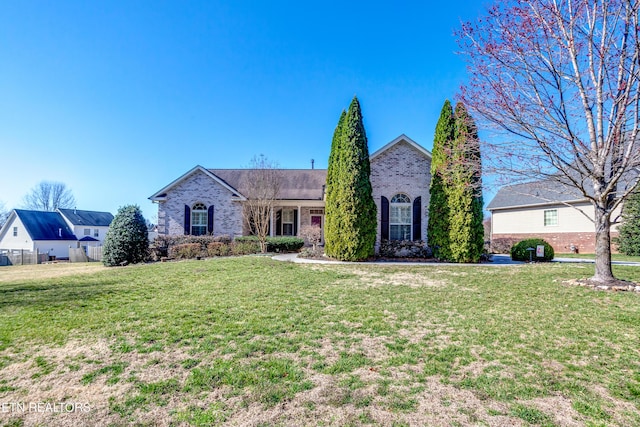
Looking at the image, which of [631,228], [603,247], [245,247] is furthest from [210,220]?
[631,228]

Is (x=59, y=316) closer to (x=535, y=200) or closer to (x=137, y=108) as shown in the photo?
(x=137, y=108)

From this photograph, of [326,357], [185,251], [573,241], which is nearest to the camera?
[326,357]

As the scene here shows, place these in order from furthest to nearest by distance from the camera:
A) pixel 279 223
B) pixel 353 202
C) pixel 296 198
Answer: pixel 279 223
pixel 296 198
pixel 353 202

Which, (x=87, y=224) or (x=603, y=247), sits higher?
(x=87, y=224)

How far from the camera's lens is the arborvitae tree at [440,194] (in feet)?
42.7

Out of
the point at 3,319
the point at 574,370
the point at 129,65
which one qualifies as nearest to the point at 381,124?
the point at 129,65

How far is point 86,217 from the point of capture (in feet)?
135

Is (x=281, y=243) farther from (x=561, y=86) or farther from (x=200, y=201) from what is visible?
(x=561, y=86)

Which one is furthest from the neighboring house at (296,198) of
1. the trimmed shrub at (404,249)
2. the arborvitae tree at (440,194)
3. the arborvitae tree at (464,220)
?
the arborvitae tree at (464,220)

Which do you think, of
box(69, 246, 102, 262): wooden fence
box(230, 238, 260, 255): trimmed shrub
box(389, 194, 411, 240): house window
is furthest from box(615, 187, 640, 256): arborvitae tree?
box(69, 246, 102, 262): wooden fence

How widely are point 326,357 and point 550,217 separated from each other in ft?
79.4

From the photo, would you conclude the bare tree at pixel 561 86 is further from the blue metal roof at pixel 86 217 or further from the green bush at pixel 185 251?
the blue metal roof at pixel 86 217

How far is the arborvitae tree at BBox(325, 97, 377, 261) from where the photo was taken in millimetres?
13055

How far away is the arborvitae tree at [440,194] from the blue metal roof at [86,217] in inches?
1662
